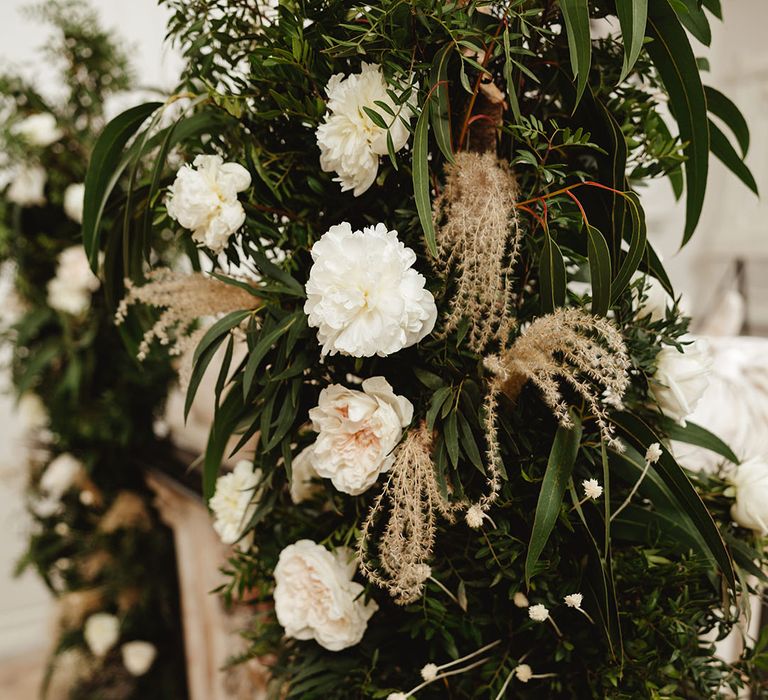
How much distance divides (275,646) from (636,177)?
0.67 m

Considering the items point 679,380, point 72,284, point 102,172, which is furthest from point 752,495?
point 72,284

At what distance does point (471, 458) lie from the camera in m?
0.55

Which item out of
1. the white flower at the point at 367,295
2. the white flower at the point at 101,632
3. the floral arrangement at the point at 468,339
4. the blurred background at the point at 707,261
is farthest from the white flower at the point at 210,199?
the white flower at the point at 101,632

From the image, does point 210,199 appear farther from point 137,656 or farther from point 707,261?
point 707,261

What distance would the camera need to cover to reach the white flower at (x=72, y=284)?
4.88 feet

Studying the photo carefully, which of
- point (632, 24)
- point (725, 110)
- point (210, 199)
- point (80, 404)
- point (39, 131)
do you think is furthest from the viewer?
point (80, 404)

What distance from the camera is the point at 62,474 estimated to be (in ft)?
5.31

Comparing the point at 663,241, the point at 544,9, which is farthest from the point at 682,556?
the point at 663,241

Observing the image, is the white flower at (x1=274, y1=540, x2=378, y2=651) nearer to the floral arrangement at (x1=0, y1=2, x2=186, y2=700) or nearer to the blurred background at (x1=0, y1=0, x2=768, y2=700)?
the blurred background at (x1=0, y1=0, x2=768, y2=700)

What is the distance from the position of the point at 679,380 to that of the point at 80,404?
1.46 meters

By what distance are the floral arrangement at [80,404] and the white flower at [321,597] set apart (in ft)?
3.32

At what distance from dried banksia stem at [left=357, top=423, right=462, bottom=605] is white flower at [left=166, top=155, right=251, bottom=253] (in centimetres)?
26

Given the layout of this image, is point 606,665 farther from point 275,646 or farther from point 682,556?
point 275,646

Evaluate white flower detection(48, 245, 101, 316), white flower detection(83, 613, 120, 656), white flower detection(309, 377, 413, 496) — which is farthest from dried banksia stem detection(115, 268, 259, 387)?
white flower detection(83, 613, 120, 656)
